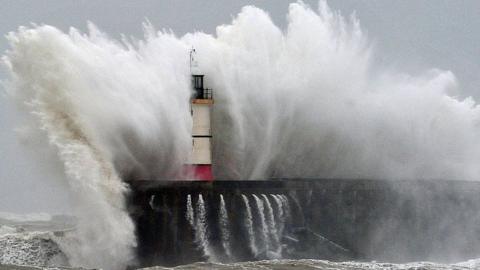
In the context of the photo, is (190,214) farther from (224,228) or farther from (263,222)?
(263,222)

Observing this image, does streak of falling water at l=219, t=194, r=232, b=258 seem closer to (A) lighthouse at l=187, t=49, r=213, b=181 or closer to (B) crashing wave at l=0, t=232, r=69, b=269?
(A) lighthouse at l=187, t=49, r=213, b=181

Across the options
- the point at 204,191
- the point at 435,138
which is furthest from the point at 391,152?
the point at 204,191

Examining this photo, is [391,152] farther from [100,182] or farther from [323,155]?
[100,182]

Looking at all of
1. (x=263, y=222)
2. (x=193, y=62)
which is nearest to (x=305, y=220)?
(x=263, y=222)

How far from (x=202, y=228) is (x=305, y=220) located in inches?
184

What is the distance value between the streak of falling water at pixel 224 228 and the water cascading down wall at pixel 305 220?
0.03 meters

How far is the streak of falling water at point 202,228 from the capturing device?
24844 mm

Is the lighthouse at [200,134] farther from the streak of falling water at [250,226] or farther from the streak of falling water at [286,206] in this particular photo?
the streak of falling water at [250,226]

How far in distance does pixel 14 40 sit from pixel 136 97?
4570 millimetres

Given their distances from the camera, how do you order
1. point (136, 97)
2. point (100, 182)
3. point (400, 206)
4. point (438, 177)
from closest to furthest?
point (100, 182)
point (136, 97)
point (400, 206)
point (438, 177)

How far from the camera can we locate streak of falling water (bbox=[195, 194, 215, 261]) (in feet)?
81.5

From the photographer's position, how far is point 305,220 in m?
28.3

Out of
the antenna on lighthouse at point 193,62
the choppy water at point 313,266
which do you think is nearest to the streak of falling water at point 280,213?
the choppy water at point 313,266

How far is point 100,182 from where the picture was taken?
2405 centimetres
